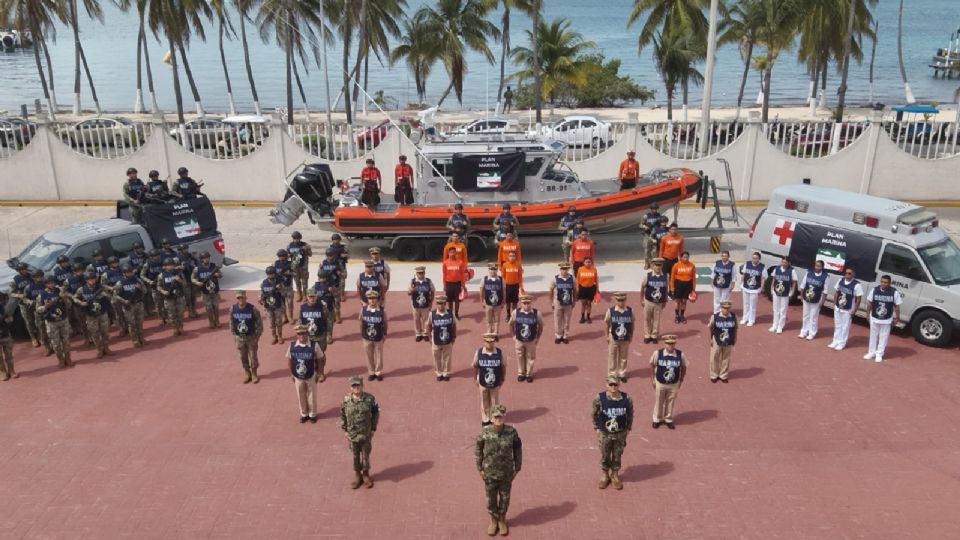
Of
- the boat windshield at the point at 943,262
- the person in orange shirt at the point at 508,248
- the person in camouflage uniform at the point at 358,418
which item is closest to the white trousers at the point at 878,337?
the boat windshield at the point at 943,262

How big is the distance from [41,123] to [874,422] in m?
20.7

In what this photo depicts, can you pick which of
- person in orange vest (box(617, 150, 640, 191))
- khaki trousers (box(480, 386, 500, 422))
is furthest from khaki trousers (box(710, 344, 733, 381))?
person in orange vest (box(617, 150, 640, 191))

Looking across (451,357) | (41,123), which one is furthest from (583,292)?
(41,123)

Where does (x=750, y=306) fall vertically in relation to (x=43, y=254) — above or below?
below

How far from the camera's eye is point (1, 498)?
8617 millimetres

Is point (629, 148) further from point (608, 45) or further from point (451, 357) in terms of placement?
point (608, 45)

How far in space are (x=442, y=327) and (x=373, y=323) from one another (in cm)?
93

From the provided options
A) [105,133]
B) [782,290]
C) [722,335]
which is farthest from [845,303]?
[105,133]

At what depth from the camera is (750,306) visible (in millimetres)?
13094

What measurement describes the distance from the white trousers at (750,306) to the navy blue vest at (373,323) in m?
6.03

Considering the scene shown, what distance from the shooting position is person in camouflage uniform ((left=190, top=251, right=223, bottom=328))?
12922mm

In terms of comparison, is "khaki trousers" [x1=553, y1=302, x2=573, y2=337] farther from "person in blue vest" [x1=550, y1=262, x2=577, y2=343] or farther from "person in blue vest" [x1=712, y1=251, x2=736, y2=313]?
"person in blue vest" [x1=712, y1=251, x2=736, y2=313]

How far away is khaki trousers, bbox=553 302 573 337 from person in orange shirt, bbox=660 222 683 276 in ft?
7.61

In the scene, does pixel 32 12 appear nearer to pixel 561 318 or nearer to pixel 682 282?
pixel 561 318
